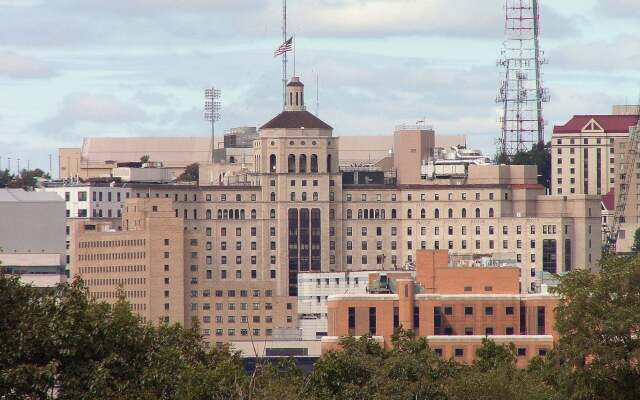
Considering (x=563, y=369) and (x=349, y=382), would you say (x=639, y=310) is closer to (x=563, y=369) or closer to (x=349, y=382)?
(x=563, y=369)

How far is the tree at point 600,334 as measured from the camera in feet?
417

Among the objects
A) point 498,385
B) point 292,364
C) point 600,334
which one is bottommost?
point 498,385

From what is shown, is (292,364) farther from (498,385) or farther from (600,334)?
(600,334)

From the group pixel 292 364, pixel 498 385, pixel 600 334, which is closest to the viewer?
pixel 600 334

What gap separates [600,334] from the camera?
129 meters

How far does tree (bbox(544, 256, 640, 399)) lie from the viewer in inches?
5000

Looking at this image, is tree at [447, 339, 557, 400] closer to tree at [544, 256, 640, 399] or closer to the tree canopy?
the tree canopy

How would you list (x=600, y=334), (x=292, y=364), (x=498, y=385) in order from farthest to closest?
(x=292, y=364) → (x=498, y=385) → (x=600, y=334)

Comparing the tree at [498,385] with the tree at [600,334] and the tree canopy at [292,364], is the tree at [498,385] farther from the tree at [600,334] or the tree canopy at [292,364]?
the tree at [600,334]

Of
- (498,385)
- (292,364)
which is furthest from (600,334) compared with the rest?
(292,364)

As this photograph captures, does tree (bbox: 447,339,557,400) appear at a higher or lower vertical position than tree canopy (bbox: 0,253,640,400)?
lower

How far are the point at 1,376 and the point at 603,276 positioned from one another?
39072 millimetres

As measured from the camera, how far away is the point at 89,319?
10931 centimetres

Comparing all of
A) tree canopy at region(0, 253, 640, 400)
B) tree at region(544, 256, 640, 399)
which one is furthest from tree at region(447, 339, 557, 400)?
tree at region(544, 256, 640, 399)
